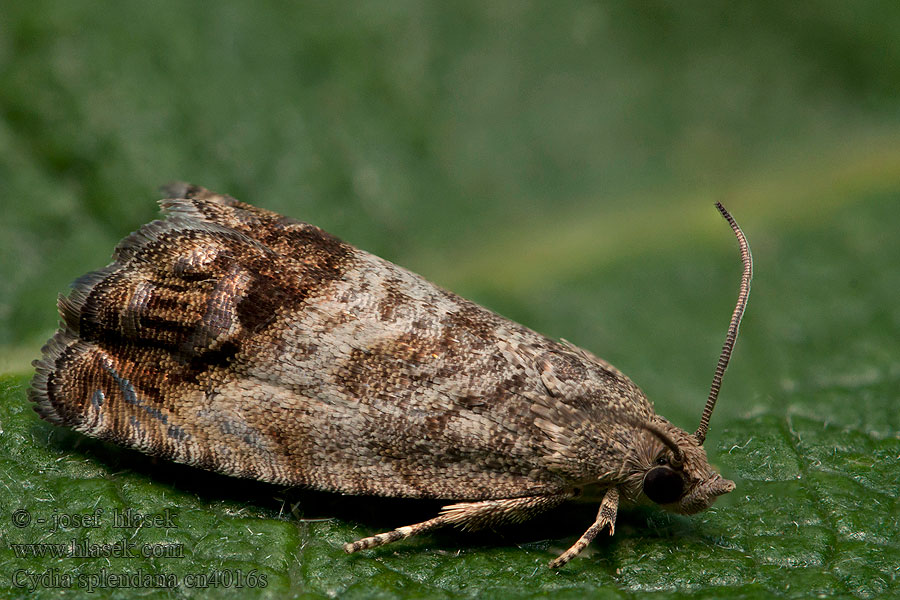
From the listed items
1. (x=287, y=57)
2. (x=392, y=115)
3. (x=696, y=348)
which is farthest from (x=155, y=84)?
(x=696, y=348)

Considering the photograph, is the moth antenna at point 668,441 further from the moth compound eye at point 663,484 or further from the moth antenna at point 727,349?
the moth antenna at point 727,349

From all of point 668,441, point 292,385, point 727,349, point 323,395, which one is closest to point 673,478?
point 668,441

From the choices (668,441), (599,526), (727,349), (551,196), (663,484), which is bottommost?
(599,526)

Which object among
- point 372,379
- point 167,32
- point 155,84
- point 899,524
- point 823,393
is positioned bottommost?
point 899,524

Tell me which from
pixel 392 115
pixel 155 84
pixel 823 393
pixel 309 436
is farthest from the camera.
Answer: pixel 392 115

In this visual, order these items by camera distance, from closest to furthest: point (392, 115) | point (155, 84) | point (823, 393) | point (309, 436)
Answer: point (309, 436) < point (823, 393) < point (155, 84) < point (392, 115)

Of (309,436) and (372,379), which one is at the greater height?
(372,379)

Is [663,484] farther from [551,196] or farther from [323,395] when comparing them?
[551,196]

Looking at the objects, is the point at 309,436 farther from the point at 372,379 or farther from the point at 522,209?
the point at 522,209

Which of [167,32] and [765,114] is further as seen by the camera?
[765,114]
